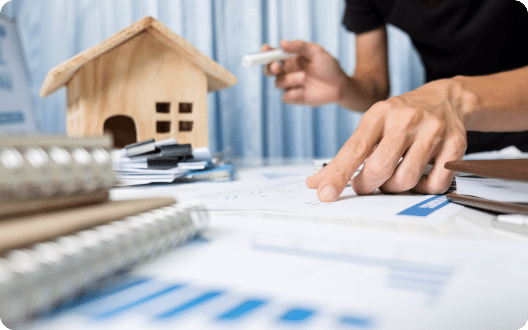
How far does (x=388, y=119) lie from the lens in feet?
1.53

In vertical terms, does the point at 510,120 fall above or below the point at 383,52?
below

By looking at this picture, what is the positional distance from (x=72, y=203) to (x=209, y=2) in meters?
1.59

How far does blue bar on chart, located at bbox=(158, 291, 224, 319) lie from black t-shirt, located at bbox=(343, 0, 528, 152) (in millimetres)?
1076

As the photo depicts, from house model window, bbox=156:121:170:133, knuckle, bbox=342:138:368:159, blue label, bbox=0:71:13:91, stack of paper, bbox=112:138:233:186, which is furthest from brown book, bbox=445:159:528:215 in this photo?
blue label, bbox=0:71:13:91

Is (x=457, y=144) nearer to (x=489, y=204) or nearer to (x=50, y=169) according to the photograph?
(x=489, y=204)

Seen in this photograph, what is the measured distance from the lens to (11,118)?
1.16m

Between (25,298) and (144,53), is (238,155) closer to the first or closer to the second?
(144,53)

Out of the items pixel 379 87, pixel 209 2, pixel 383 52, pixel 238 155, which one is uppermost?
pixel 209 2

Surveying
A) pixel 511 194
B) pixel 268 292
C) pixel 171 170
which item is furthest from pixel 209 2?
pixel 268 292

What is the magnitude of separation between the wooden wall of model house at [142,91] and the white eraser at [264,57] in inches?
7.5

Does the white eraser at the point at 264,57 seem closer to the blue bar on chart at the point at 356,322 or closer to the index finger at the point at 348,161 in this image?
the index finger at the point at 348,161

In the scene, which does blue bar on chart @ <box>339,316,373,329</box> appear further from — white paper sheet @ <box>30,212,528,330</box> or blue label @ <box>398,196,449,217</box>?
blue label @ <box>398,196,449,217</box>

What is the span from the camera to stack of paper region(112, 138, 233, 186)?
0.64 meters

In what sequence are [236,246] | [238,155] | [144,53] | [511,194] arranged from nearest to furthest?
[236,246] → [511,194] → [144,53] → [238,155]
